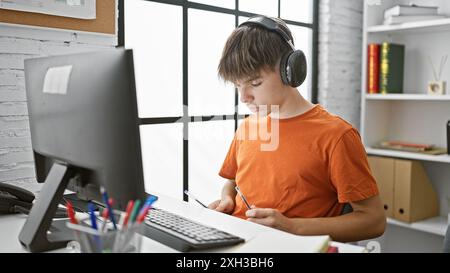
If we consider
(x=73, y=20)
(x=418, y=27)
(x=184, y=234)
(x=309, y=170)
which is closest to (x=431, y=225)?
(x=418, y=27)

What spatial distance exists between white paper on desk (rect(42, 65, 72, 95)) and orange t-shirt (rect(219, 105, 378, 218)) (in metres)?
0.70

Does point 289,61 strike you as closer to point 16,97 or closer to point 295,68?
point 295,68

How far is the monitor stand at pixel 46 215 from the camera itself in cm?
95

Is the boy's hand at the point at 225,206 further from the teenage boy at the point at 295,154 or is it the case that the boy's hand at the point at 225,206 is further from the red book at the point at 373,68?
the red book at the point at 373,68

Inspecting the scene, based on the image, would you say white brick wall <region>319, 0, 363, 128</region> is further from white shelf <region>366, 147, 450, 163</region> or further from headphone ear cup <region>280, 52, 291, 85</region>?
headphone ear cup <region>280, 52, 291, 85</region>

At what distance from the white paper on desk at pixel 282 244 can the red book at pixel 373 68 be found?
1.81m

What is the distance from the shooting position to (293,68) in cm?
135

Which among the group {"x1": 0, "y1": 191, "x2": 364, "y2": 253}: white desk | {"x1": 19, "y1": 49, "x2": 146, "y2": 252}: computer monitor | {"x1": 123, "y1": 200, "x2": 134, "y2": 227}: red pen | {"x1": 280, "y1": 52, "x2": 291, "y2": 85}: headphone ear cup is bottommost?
{"x1": 0, "y1": 191, "x2": 364, "y2": 253}: white desk

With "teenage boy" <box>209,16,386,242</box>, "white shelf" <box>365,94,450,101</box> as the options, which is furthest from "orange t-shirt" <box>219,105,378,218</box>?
"white shelf" <box>365,94,450,101</box>

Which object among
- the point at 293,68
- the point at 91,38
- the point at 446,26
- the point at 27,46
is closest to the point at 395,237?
the point at 446,26

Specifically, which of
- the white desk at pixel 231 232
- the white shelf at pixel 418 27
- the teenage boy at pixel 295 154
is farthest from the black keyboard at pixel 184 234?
the white shelf at pixel 418 27

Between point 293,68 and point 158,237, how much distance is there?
0.63 m

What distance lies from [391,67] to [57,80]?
6.86 feet

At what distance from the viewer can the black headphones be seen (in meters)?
1.35
